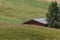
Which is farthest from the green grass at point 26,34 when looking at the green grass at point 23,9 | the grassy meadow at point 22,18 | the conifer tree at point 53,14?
the green grass at point 23,9

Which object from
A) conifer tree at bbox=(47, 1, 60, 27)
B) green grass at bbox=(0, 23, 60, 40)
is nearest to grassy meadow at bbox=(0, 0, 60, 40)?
green grass at bbox=(0, 23, 60, 40)

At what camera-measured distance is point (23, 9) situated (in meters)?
79.2

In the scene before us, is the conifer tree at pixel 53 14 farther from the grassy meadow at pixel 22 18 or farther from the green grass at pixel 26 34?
the green grass at pixel 26 34

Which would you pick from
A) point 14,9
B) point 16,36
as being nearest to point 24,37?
point 16,36

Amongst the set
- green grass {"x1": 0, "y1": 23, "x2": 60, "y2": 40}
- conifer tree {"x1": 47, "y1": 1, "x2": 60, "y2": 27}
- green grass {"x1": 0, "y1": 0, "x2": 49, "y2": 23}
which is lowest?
green grass {"x1": 0, "y1": 0, "x2": 49, "y2": 23}

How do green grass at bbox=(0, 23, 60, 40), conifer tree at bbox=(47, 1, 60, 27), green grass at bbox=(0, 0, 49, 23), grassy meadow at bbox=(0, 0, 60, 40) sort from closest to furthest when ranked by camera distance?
1. green grass at bbox=(0, 23, 60, 40)
2. grassy meadow at bbox=(0, 0, 60, 40)
3. conifer tree at bbox=(47, 1, 60, 27)
4. green grass at bbox=(0, 0, 49, 23)

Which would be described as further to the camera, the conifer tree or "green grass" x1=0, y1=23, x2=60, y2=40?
the conifer tree

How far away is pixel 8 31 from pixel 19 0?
68.6m

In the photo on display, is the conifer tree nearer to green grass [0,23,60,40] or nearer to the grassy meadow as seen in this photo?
the grassy meadow

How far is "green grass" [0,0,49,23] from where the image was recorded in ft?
231

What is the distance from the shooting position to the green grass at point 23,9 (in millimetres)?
70375

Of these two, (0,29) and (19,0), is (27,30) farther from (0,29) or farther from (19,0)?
(19,0)

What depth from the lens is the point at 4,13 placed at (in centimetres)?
7131

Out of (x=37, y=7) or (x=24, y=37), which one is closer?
(x=24, y=37)
